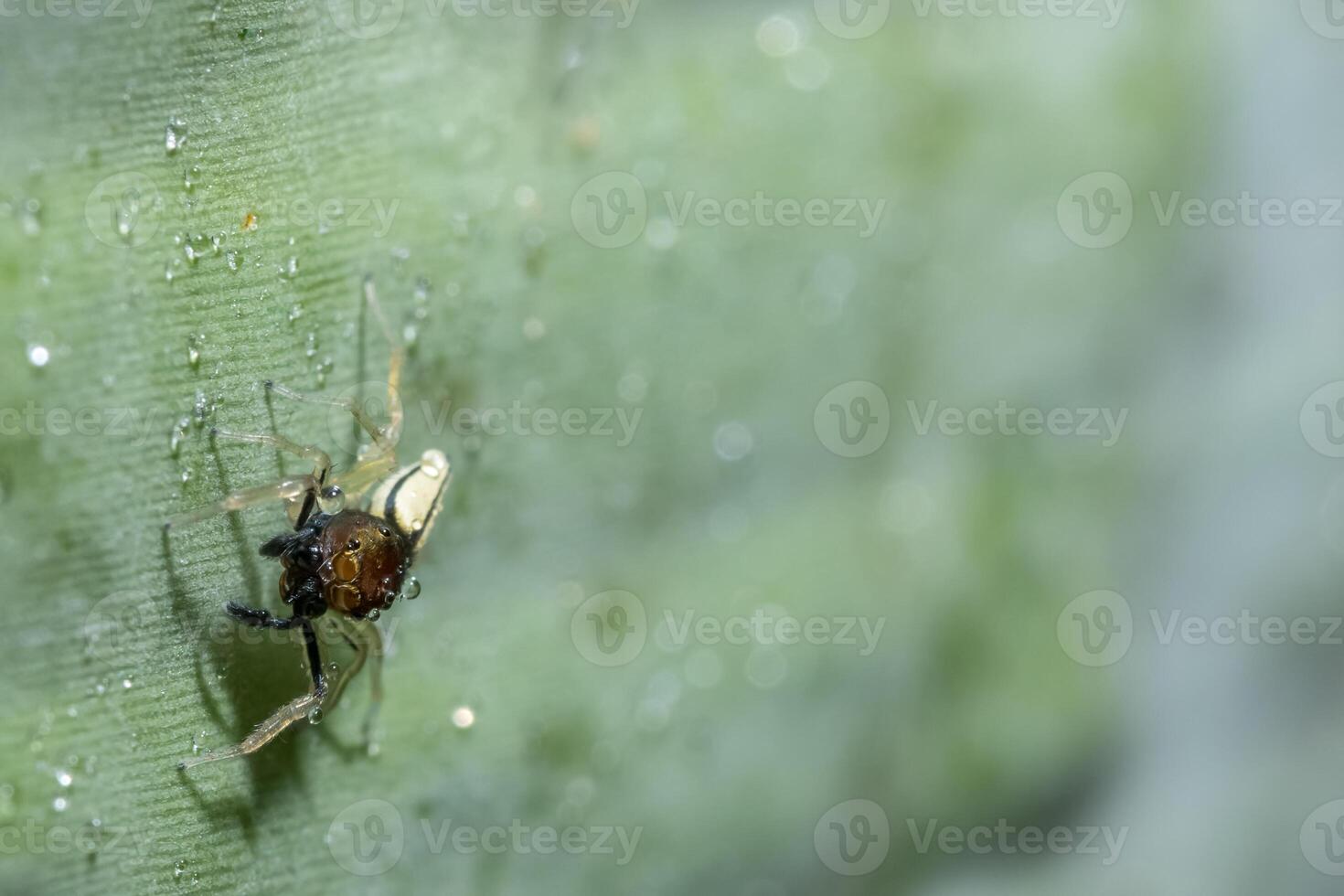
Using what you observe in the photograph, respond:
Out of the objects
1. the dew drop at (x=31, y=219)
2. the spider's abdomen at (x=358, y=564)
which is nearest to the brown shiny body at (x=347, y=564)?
the spider's abdomen at (x=358, y=564)

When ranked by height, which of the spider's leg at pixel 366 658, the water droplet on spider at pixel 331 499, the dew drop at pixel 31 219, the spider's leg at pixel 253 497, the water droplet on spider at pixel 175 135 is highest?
the water droplet on spider at pixel 175 135

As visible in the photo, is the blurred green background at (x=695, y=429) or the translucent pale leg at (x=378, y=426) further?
the translucent pale leg at (x=378, y=426)

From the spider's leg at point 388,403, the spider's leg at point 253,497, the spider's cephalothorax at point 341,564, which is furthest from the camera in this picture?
the spider's leg at point 388,403

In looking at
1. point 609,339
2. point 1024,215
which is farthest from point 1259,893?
point 609,339

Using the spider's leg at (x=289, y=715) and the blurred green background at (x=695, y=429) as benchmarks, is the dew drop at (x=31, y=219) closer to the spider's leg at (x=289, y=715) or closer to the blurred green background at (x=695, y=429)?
the blurred green background at (x=695, y=429)

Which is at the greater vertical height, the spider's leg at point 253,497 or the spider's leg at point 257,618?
the spider's leg at point 253,497

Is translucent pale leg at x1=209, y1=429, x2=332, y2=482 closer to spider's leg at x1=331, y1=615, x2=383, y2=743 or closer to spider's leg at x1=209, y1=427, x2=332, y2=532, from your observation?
spider's leg at x1=209, y1=427, x2=332, y2=532

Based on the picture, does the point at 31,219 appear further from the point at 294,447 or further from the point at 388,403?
the point at 388,403
